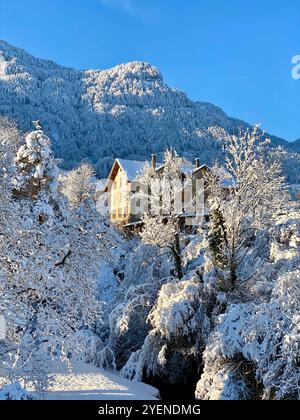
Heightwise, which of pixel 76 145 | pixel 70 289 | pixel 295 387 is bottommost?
pixel 295 387

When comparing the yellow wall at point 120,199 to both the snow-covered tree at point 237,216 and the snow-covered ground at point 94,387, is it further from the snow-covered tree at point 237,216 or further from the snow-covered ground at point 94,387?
the snow-covered tree at point 237,216

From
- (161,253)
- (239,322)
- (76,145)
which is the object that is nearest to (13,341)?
(239,322)

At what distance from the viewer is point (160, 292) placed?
60.6 feet

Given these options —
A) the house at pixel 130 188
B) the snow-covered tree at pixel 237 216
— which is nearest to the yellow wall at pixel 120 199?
the house at pixel 130 188

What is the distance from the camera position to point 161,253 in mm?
23062

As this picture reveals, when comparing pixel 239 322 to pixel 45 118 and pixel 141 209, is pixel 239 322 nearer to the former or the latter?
pixel 141 209

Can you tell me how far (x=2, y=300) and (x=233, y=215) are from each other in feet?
33.0

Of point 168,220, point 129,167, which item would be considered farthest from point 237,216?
point 129,167

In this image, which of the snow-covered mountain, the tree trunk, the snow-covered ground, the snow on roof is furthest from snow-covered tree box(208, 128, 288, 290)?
the snow-covered mountain

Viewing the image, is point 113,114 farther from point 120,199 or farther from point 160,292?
point 160,292

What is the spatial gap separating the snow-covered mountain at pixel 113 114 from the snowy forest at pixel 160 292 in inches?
2733

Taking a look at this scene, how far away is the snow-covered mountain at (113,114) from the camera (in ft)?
365

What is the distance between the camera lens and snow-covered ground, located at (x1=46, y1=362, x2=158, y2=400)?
14492mm
